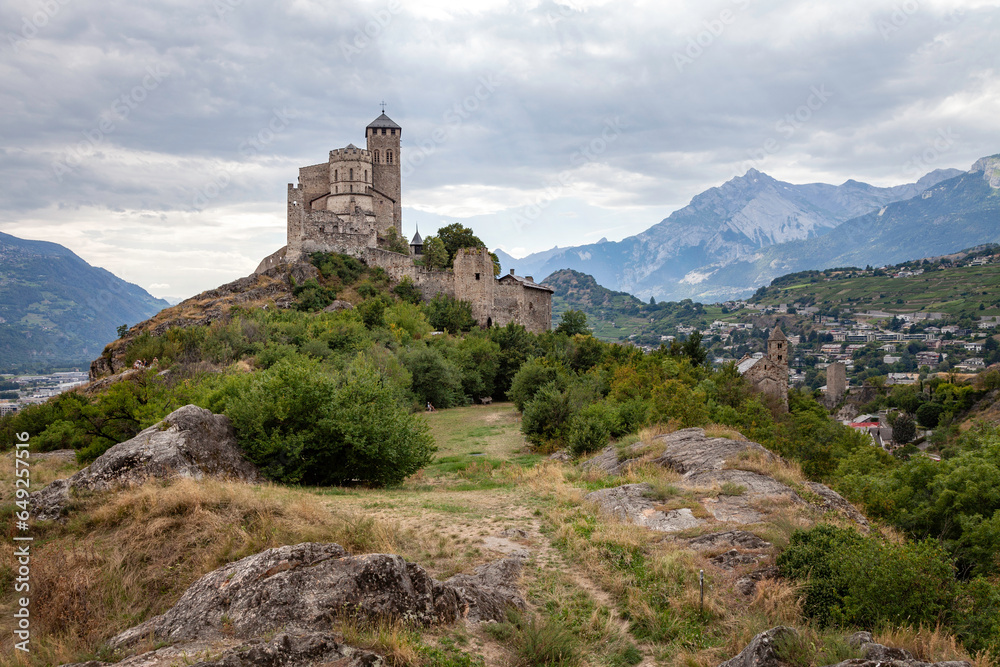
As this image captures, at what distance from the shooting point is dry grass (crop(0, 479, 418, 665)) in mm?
6637

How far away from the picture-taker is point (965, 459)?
670 inches

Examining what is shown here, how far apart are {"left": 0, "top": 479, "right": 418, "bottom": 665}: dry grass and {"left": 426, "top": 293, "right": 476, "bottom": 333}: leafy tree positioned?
130ft

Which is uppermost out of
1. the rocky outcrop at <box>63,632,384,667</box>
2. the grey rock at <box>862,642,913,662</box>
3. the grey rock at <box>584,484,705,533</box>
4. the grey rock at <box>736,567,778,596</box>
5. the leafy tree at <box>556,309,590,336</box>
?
the leafy tree at <box>556,309,590,336</box>

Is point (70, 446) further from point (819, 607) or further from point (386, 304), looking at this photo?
point (386, 304)

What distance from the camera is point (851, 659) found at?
5.11 meters

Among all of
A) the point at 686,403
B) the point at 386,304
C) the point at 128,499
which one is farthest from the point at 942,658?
the point at 386,304

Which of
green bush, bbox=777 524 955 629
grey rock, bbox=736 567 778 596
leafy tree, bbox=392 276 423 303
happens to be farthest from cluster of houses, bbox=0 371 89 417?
green bush, bbox=777 524 955 629

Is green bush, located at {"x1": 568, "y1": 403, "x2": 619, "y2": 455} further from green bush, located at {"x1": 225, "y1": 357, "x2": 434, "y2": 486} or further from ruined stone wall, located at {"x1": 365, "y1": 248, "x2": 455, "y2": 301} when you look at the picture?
ruined stone wall, located at {"x1": 365, "y1": 248, "x2": 455, "y2": 301}

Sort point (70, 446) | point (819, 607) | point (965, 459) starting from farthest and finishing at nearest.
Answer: point (70, 446), point (965, 459), point (819, 607)

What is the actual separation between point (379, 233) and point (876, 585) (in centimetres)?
5752

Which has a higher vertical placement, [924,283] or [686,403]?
[924,283]

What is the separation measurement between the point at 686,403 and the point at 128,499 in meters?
19.2

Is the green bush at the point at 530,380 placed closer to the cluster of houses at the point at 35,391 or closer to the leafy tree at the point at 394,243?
the cluster of houses at the point at 35,391

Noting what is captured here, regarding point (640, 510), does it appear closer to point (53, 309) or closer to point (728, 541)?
point (728, 541)
